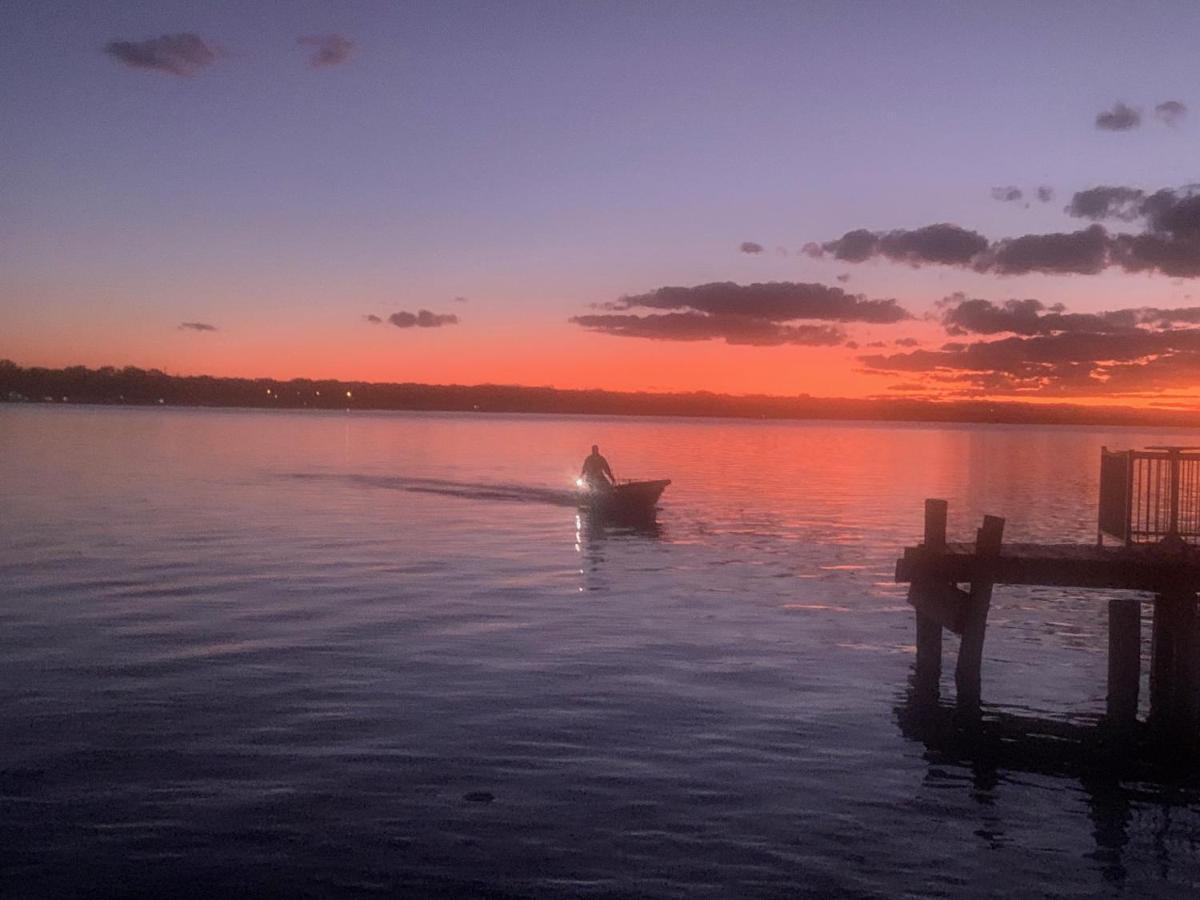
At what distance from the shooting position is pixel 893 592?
3356 cm

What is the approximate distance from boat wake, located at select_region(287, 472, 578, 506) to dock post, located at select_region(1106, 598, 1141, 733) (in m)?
48.1

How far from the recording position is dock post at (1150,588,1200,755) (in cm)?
1772

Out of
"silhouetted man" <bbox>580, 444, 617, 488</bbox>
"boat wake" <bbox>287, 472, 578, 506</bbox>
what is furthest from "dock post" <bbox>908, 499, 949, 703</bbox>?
"boat wake" <bbox>287, 472, 578, 506</bbox>

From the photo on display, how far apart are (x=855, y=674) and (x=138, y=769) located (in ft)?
43.2

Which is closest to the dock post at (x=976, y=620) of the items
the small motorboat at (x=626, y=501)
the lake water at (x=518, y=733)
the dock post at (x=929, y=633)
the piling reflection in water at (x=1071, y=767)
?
the piling reflection in water at (x=1071, y=767)

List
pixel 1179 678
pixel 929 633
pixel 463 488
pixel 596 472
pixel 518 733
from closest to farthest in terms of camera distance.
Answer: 1. pixel 518 733
2. pixel 1179 678
3. pixel 929 633
4. pixel 596 472
5. pixel 463 488

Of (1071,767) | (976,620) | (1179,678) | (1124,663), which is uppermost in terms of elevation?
(976,620)

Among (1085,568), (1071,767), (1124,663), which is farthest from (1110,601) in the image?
(1071,767)

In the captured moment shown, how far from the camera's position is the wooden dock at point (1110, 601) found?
689 inches

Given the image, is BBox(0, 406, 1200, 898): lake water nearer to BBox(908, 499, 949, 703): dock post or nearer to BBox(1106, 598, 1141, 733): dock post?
BBox(908, 499, 949, 703): dock post

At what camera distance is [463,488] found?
75375mm

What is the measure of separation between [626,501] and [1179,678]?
35.7 m

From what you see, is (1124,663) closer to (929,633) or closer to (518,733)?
(929,633)

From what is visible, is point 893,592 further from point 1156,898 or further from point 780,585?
point 1156,898
